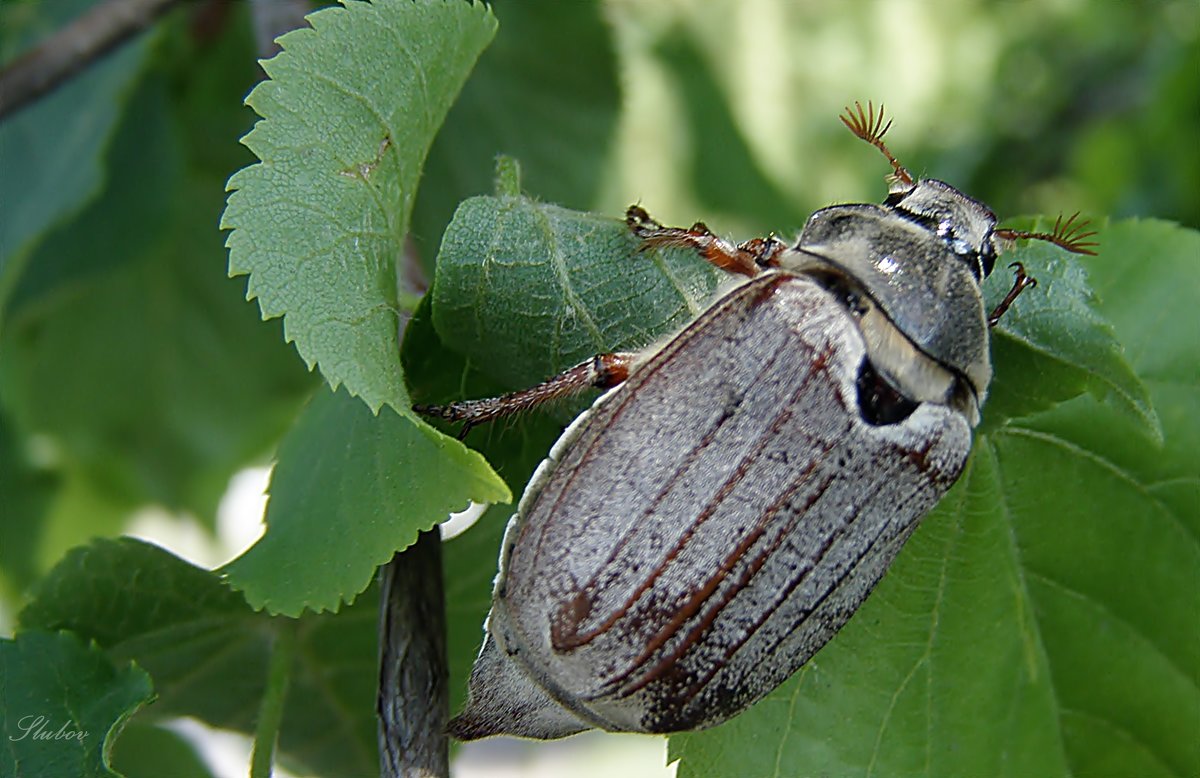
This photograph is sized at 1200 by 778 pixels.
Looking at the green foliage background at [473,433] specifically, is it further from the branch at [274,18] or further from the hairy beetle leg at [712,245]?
the branch at [274,18]

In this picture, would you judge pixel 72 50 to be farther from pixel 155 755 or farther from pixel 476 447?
pixel 155 755

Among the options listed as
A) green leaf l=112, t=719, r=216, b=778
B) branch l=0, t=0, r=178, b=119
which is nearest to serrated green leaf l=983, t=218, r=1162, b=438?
green leaf l=112, t=719, r=216, b=778

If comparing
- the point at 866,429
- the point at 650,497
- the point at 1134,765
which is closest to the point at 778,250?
the point at 866,429

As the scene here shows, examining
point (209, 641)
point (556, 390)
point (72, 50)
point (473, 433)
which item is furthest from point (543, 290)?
point (72, 50)

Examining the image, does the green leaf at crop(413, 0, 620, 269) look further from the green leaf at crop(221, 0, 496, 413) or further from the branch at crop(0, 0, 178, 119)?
the green leaf at crop(221, 0, 496, 413)

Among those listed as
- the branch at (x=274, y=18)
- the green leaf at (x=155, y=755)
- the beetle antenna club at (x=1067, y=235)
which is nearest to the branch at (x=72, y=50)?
the branch at (x=274, y=18)

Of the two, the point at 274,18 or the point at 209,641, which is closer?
the point at 209,641
